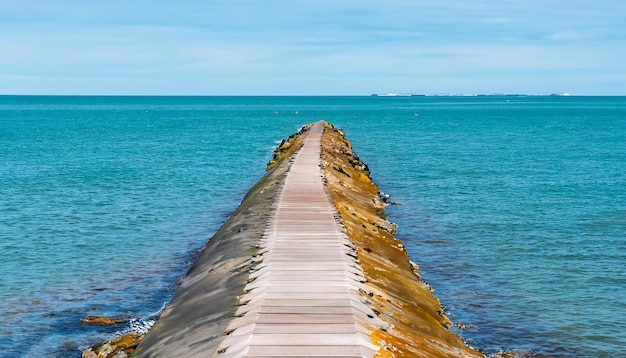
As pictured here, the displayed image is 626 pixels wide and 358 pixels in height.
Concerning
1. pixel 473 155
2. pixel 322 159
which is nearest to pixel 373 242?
pixel 322 159

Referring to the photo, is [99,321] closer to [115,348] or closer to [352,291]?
[115,348]

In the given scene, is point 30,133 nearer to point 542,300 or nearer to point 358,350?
point 542,300

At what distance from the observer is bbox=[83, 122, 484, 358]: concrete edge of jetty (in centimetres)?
1245

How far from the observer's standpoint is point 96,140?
87438 millimetres

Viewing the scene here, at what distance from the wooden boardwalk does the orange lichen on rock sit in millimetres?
345

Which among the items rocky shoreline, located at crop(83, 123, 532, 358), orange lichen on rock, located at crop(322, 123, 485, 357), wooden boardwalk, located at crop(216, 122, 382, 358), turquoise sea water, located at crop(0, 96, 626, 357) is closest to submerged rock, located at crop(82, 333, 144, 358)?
rocky shoreline, located at crop(83, 123, 532, 358)

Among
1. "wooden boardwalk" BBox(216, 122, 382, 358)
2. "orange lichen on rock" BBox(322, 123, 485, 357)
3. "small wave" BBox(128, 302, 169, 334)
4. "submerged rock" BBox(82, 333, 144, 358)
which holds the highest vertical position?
"wooden boardwalk" BBox(216, 122, 382, 358)

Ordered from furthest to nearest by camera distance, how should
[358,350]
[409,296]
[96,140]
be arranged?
[96,140] → [409,296] → [358,350]

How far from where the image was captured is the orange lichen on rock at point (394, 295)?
12703mm

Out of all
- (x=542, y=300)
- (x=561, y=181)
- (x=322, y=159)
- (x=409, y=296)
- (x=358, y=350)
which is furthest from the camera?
(x=561, y=181)

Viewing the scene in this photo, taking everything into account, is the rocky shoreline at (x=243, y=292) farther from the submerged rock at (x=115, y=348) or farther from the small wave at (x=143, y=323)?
the small wave at (x=143, y=323)

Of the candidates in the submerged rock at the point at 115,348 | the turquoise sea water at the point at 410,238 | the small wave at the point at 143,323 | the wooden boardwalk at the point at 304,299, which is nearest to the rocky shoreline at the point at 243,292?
the submerged rock at the point at 115,348

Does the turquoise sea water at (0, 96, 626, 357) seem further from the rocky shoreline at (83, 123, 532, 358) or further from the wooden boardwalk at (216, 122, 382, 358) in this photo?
the wooden boardwalk at (216, 122, 382, 358)

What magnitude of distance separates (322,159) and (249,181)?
35.2 ft
